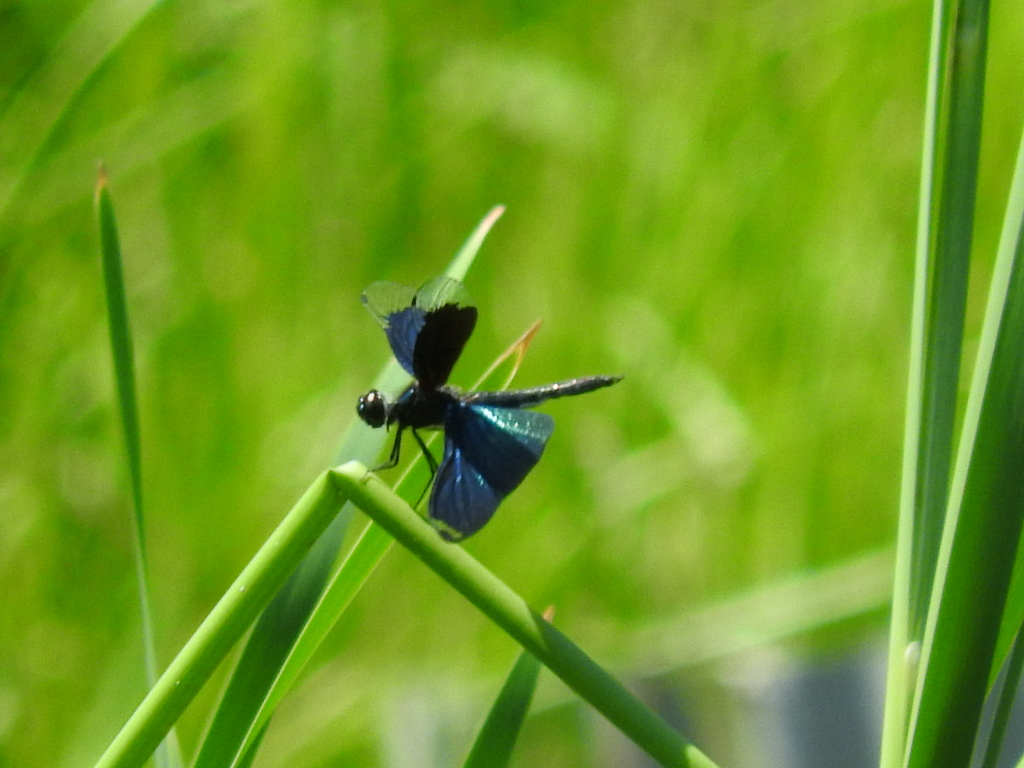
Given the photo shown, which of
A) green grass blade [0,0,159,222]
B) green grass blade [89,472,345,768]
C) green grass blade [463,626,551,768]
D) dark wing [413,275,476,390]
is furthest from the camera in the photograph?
green grass blade [0,0,159,222]

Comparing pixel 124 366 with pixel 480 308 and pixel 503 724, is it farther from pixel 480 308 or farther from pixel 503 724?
pixel 480 308

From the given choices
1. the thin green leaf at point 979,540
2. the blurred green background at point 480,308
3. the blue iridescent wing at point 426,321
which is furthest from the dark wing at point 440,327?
the blurred green background at point 480,308

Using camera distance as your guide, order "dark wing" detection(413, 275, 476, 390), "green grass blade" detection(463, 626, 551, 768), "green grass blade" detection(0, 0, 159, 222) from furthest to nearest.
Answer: "green grass blade" detection(0, 0, 159, 222)
"dark wing" detection(413, 275, 476, 390)
"green grass blade" detection(463, 626, 551, 768)

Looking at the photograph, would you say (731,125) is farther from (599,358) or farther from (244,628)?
(244,628)

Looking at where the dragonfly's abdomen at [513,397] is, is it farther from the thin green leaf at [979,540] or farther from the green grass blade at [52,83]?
the green grass blade at [52,83]

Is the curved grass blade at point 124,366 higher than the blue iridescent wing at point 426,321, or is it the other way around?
the blue iridescent wing at point 426,321

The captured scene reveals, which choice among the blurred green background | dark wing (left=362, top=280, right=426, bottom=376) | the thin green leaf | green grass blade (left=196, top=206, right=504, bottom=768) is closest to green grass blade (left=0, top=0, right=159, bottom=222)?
the blurred green background

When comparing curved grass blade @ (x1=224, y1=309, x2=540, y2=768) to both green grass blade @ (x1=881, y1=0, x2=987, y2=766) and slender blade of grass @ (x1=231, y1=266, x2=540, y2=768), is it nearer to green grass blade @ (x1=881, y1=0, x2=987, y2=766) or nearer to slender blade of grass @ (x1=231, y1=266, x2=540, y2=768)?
slender blade of grass @ (x1=231, y1=266, x2=540, y2=768)
